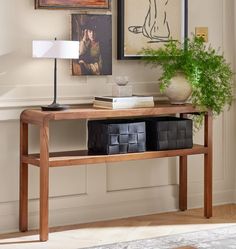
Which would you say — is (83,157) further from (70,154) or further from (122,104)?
(122,104)

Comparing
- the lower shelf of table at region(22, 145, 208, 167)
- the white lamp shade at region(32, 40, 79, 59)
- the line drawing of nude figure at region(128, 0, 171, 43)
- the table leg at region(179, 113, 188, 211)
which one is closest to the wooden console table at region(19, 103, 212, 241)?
the lower shelf of table at region(22, 145, 208, 167)

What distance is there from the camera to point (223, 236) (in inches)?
165

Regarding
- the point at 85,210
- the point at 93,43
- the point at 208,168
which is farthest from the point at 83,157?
the point at 208,168

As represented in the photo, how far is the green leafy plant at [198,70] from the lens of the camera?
454 centimetres

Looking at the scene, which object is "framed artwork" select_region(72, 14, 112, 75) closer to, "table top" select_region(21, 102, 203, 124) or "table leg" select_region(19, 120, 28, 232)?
"table top" select_region(21, 102, 203, 124)

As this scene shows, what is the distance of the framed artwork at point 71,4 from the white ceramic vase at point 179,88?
2.10 ft

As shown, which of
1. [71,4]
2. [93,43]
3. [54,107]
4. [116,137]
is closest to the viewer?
[54,107]

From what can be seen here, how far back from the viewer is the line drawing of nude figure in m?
4.71

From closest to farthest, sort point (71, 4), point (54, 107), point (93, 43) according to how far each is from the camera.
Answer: point (54, 107) → point (71, 4) → point (93, 43)

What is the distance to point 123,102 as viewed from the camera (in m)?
4.32

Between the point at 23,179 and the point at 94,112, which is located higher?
the point at 94,112

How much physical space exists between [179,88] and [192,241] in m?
1.02

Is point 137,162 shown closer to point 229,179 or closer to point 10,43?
point 229,179

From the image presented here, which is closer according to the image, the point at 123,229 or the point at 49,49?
the point at 49,49
